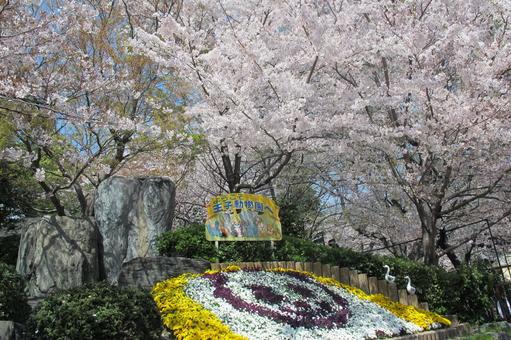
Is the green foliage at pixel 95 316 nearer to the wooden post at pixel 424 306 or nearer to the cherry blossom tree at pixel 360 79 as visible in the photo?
the cherry blossom tree at pixel 360 79

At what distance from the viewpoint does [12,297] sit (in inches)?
254

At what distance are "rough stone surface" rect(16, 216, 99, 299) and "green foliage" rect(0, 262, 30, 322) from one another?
2658mm

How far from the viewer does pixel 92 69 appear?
10719 mm

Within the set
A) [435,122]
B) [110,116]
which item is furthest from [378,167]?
[110,116]

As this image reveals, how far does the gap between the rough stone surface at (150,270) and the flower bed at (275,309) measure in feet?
1.12

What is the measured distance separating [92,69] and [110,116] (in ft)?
5.32

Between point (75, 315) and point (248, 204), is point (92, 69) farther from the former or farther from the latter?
point (75, 315)

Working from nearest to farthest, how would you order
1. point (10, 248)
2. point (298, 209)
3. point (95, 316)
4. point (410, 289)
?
point (95, 316) → point (410, 289) → point (10, 248) → point (298, 209)

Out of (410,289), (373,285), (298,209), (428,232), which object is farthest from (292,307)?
(298,209)

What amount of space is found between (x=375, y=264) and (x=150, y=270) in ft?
17.3

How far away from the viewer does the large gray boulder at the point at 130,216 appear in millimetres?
10367

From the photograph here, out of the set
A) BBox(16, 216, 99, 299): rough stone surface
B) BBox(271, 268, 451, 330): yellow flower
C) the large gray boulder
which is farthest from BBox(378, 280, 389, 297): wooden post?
BBox(16, 216, 99, 299): rough stone surface

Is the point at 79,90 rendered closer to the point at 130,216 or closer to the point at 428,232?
the point at 130,216

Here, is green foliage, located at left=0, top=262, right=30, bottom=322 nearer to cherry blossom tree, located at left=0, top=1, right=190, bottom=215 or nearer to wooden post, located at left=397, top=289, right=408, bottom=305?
cherry blossom tree, located at left=0, top=1, right=190, bottom=215
